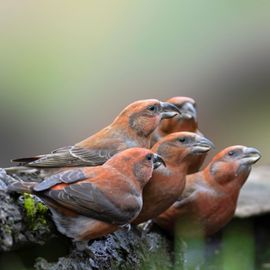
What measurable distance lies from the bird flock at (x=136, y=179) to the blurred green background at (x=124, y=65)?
592 centimetres

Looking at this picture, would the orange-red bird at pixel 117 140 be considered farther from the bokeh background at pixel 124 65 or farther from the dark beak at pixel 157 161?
the bokeh background at pixel 124 65

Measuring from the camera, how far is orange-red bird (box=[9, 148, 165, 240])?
5266 mm

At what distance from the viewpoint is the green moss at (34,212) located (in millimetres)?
5223

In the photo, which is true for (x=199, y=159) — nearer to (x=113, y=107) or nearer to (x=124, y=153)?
(x=124, y=153)

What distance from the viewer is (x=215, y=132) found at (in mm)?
14203

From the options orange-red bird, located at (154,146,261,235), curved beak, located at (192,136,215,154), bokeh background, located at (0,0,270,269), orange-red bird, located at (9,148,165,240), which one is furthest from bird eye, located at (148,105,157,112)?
bokeh background, located at (0,0,270,269)

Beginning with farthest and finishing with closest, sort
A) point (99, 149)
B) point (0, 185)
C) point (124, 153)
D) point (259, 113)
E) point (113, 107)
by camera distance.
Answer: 1. point (259, 113)
2. point (113, 107)
3. point (99, 149)
4. point (124, 153)
5. point (0, 185)

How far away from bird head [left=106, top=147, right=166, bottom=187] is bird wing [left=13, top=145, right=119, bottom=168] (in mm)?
585

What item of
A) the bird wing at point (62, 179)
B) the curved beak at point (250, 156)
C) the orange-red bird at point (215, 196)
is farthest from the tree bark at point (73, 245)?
the curved beak at point (250, 156)

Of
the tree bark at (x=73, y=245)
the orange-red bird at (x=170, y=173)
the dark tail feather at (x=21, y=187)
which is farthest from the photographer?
the orange-red bird at (x=170, y=173)

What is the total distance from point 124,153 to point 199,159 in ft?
5.58

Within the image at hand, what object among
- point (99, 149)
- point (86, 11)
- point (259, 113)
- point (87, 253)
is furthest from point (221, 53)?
point (87, 253)

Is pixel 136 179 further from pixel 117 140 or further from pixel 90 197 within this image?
pixel 117 140

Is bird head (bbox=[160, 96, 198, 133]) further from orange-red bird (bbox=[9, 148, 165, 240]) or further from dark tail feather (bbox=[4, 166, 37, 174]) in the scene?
orange-red bird (bbox=[9, 148, 165, 240])
